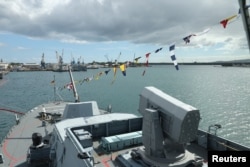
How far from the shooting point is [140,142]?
13.7 m

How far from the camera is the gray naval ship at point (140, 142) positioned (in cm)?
954

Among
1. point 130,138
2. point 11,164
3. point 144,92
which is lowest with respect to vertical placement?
point 11,164

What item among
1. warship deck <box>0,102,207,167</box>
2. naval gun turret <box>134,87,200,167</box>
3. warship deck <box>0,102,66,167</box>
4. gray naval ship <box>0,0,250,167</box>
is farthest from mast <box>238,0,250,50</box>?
warship deck <box>0,102,66,167</box>

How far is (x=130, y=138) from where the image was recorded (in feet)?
44.4

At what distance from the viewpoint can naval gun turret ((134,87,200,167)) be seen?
30.8ft

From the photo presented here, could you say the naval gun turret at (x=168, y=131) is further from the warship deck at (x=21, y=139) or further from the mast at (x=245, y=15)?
the warship deck at (x=21, y=139)

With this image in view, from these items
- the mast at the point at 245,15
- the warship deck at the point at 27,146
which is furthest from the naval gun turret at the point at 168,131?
the mast at the point at 245,15

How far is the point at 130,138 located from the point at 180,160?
3930mm

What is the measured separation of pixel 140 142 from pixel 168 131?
406 centimetres

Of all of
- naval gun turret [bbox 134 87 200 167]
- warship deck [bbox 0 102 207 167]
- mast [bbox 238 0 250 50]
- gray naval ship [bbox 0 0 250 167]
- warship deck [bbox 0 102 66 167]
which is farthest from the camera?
warship deck [bbox 0 102 66 167]

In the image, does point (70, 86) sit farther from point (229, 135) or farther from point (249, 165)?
point (249, 165)

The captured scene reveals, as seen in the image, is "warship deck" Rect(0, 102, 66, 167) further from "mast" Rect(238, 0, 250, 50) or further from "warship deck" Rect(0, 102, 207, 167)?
"mast" Rect(238, 0, 250, 50)

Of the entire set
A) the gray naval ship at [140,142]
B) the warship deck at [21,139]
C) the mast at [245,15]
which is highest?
the mast at [245,15]

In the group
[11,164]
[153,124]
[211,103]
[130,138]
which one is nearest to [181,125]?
→ [153,124]
